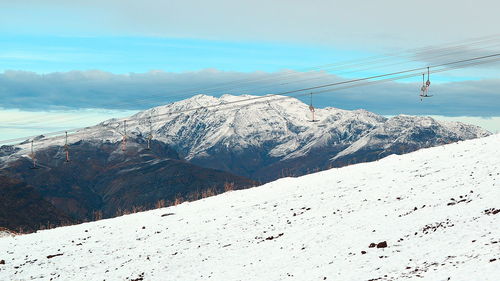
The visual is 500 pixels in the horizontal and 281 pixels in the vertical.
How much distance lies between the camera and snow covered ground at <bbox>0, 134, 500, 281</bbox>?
39.4m

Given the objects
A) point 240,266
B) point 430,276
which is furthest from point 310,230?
point 430,276

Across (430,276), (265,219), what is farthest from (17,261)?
(430,276)

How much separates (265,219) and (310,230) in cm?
886

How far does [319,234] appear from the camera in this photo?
49906 millimetres

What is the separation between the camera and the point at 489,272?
32156 millimetres

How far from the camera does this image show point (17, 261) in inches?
2434

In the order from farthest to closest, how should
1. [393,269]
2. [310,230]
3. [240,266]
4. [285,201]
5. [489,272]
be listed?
[285,201] → [310,230] → [240,266] → [393,269] → [489,272]

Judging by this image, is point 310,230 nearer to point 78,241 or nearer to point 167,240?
point 167,240

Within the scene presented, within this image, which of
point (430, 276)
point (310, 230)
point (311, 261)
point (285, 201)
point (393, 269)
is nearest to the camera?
point (430, 276)

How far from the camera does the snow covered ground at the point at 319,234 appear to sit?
129 feet

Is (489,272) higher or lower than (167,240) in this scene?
higher

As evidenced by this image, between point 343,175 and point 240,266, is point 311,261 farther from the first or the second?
point 343,175

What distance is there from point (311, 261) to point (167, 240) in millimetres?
20435

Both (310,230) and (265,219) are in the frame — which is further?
(265,219)
